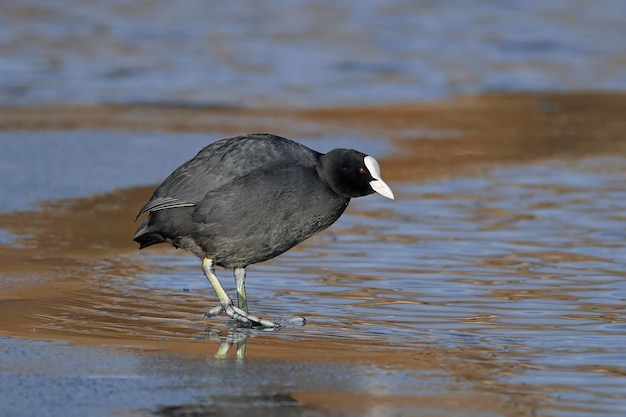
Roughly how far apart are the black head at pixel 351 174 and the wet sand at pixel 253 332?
2.08ft

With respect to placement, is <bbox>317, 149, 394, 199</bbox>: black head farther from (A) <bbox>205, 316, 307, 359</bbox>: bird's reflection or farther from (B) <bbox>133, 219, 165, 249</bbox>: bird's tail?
(B) <bbox>133, 219, 165, 249</bbox>: bird's tail

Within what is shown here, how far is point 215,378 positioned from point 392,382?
64 centimetres

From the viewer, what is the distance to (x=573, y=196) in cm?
878

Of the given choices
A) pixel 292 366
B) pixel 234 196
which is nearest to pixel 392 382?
pixel 292 366

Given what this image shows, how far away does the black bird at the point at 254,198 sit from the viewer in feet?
18.2

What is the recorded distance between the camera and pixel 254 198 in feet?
18.2

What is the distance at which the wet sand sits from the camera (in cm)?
434

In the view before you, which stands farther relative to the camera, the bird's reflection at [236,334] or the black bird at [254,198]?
the black bird at [254,198]

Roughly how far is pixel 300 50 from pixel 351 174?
12.5m

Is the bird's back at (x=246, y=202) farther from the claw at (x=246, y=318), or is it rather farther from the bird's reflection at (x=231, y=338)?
the bird's reflection at (x=231, y=338)

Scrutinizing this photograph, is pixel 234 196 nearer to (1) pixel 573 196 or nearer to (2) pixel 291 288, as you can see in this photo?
(2) pixel 291 288

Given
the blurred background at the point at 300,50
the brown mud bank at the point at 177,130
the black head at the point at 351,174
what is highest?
the black head at the point at 351,174

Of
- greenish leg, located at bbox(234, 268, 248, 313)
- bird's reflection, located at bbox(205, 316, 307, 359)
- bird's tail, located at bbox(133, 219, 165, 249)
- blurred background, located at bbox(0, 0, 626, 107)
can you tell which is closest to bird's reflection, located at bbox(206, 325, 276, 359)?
bird's reflection, located at bbox(205, 316, 307, 359)

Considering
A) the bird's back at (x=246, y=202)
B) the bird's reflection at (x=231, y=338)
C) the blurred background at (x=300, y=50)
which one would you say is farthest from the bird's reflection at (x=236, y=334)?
the blurred background at (x=300, y=50)
